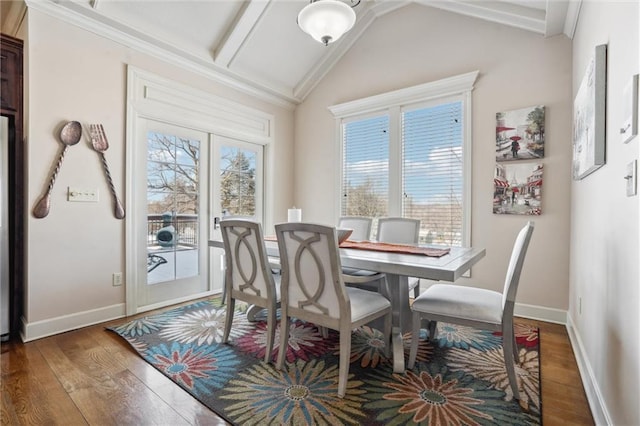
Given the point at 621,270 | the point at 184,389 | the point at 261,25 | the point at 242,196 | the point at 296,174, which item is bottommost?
the point at 184,389

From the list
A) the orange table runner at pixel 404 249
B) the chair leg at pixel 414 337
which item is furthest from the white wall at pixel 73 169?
the chair leg at pixel 414 337

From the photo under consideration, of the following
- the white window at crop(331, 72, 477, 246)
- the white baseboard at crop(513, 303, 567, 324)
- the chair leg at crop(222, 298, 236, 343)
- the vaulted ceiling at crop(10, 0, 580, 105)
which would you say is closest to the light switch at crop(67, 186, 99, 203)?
the vaulted ceiling at crop(10, 0, 580, 105)

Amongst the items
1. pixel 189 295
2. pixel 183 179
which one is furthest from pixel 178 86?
pixel 189 295

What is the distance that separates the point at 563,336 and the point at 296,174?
3.60 meters

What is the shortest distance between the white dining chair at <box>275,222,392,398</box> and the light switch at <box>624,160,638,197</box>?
1197 mm

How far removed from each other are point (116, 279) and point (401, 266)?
8.84 ft

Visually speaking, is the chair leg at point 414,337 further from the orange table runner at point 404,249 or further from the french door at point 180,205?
the french door at point 180,205

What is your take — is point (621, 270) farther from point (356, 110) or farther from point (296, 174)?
point (296, 174)

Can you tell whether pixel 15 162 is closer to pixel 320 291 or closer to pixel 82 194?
pixel 82 194

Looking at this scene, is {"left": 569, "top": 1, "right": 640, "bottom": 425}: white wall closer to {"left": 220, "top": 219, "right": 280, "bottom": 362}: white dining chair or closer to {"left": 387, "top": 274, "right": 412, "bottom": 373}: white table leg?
{"left": 387, "top": 274, "right": 412, "bottom": 373}: white table leg

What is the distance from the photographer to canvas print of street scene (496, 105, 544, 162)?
298cm

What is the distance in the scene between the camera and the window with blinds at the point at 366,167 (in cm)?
401

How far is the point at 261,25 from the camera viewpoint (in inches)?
140

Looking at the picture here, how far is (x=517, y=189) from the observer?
309cm
